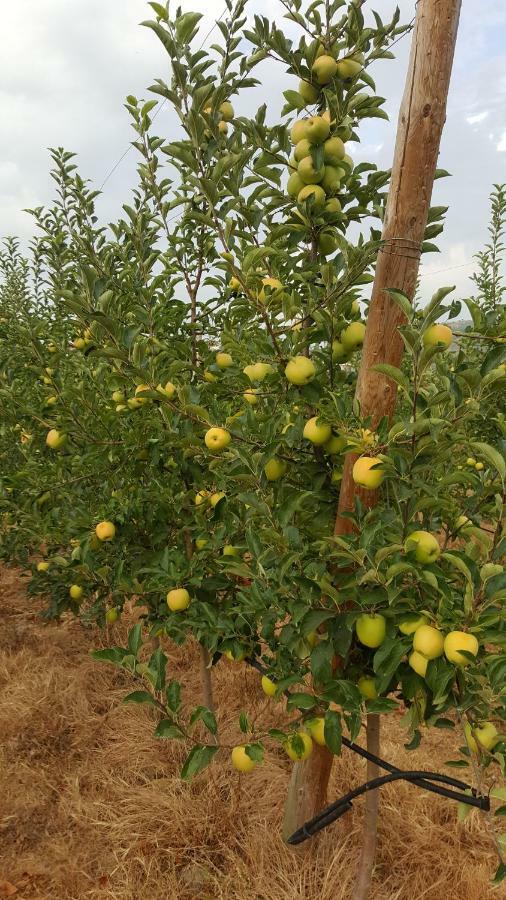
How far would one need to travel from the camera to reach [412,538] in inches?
53.4

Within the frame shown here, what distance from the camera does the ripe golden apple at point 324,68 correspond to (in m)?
1.68

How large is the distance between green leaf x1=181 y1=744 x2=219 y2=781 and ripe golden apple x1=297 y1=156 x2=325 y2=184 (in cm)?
162

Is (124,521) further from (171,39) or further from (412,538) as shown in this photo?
(171,39)

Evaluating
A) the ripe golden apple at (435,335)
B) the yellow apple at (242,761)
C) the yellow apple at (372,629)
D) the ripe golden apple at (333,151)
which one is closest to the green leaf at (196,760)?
the yellow apple at (242,761)

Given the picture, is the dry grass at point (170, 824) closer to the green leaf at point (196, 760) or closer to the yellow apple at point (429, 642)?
the green leaf at point (196, 760)

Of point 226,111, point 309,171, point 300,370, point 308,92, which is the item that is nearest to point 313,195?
point 309,171

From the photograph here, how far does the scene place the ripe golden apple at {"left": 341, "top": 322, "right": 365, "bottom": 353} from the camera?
5.70 ft

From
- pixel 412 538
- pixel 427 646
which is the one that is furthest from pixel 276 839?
pixel 412 538

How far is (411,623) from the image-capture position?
1.43m

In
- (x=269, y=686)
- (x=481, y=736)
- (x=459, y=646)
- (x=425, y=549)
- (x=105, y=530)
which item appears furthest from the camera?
(x=105, y=530)

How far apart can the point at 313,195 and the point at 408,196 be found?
0.29 m

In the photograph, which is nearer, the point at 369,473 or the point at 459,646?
the point at 459,646

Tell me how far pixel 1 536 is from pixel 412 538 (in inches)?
133

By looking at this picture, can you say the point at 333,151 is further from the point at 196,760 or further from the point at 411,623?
the point at 196,760
